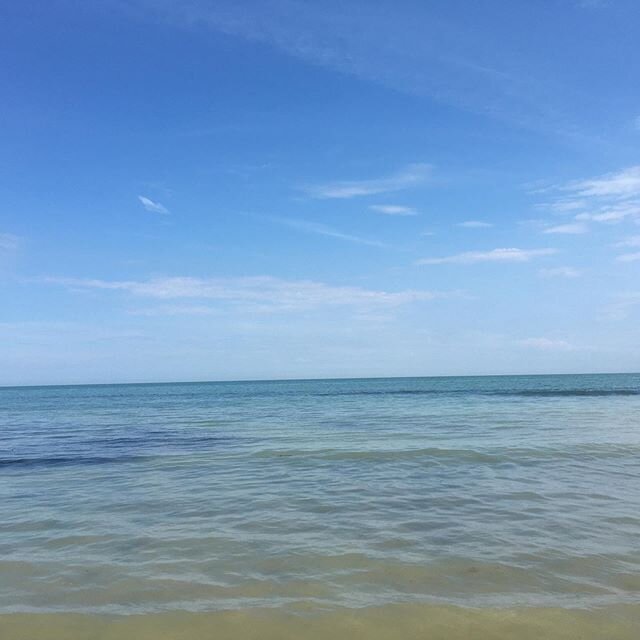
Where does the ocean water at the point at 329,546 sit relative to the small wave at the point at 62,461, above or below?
above

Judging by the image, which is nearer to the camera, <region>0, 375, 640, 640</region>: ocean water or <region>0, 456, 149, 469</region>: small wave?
<region>0, 375, 640, 640</region>: ocean water

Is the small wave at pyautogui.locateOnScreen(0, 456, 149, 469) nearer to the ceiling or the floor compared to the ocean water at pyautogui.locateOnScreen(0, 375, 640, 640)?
nearer to the floor

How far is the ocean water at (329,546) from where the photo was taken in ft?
15.2

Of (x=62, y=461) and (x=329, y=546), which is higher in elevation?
(x=329, y=546)

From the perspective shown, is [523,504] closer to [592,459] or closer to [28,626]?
[592,459]

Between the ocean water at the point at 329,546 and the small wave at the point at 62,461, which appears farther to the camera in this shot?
the small wave at the point at 62,461

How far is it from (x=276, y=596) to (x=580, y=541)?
3838 mm

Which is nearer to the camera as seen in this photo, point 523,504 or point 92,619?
point 92,619

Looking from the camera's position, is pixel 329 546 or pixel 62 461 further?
pixel 62 461

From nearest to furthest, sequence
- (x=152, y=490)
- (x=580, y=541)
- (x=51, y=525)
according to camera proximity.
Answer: (x=580, y=541) → (x=51, y=525) → (x=152, y=490)

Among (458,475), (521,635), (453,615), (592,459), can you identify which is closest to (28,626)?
(453,615)

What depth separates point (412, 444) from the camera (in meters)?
15.0

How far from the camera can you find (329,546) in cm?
644

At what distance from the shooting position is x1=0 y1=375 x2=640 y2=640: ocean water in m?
4.63
